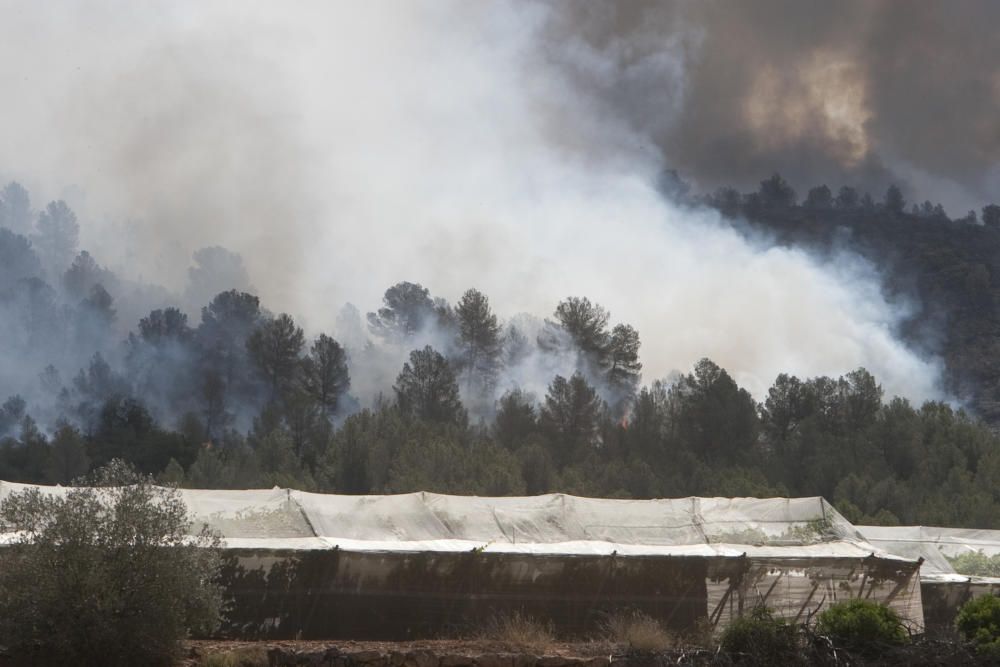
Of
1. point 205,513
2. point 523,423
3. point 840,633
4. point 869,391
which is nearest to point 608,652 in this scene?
point 840,633

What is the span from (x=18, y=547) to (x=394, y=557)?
25.0 feet

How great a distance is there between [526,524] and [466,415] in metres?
46.1

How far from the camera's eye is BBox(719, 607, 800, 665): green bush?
18500 millimetres

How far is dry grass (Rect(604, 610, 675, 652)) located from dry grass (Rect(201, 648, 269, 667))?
658 cm

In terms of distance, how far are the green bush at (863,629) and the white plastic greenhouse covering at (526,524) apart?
503 centimetres

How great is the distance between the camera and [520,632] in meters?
21.0

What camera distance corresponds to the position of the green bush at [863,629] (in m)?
19.0

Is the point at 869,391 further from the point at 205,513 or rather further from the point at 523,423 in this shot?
the point at 205,513

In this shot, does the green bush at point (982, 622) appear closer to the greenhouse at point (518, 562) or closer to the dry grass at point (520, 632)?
the greenhouse at point (518, 562)

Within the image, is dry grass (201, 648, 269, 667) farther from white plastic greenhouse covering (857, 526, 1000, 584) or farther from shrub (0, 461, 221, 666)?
white plastic greenhouse covering (857, 526, 1000, 584)

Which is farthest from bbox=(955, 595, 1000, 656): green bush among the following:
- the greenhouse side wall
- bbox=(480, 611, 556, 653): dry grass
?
bbox=(480, 611, 556, 653): dry grass

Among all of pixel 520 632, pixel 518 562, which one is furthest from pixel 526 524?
pixel 520 632

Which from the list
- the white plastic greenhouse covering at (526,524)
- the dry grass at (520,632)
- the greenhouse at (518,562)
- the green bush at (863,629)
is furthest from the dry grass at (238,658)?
the green bush at (863,629)

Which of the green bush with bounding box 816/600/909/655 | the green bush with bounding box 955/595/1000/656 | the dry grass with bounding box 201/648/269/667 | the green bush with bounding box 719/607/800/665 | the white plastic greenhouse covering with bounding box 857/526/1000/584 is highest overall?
the white plastic greenhouse covering with bounding box 857/526/1000/584
